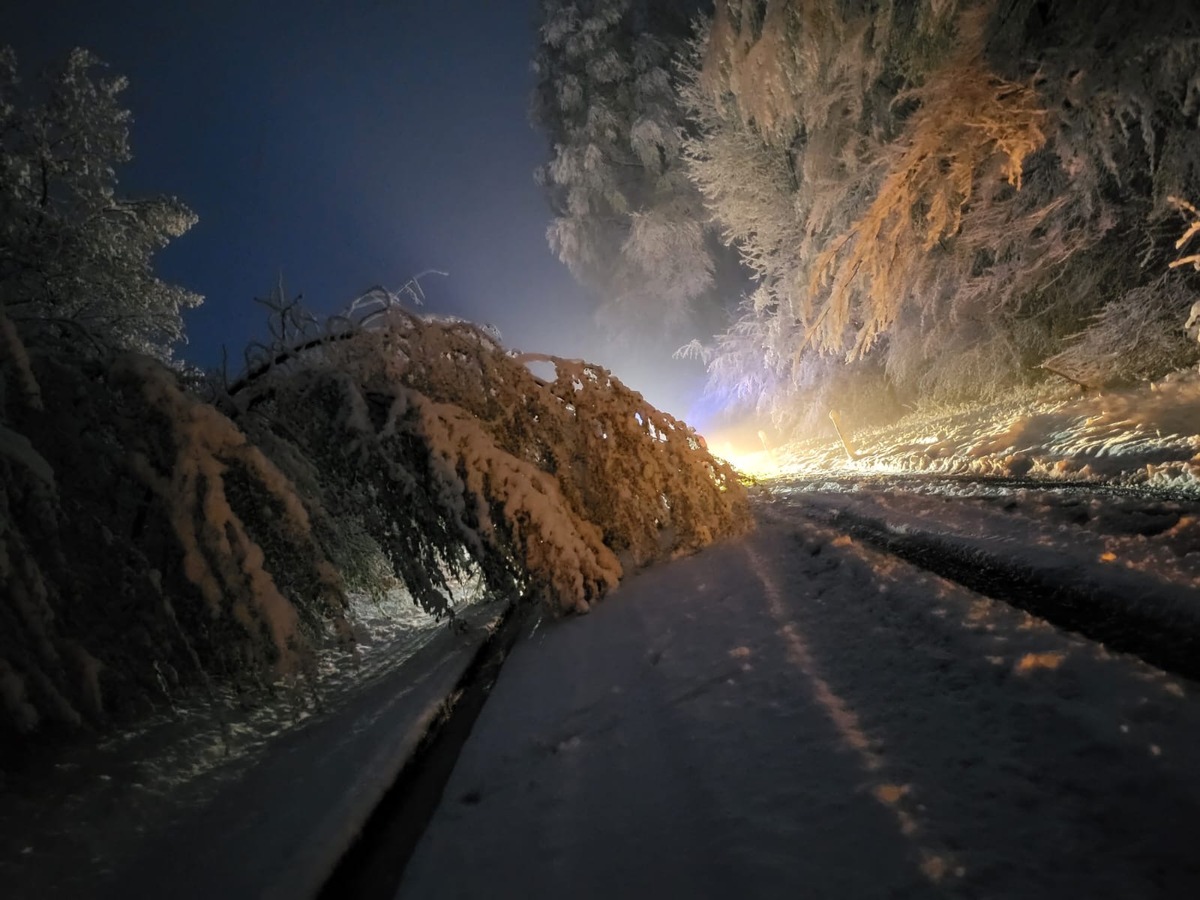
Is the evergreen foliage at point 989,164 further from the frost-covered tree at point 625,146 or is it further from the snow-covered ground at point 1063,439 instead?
the frost-covered tree at point 625,146

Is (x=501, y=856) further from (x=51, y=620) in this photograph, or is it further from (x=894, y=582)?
(x=51, y=620)

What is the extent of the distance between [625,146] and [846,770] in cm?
1905

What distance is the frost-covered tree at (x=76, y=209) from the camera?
745cm

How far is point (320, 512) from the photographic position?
3225mm

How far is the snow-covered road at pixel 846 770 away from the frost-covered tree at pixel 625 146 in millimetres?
16193

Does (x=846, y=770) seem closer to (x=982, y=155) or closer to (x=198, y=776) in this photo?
(x=198, y=776)

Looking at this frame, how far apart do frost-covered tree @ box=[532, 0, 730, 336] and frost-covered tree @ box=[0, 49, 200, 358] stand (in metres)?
11.8

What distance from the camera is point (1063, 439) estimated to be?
227 inches

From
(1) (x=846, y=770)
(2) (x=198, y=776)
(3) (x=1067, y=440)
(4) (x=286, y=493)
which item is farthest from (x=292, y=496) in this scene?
(3) (x=1067, y=440)

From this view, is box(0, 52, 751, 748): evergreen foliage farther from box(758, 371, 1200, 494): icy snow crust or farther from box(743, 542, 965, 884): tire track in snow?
box(758, 371, 1200, 494): icy snow crust

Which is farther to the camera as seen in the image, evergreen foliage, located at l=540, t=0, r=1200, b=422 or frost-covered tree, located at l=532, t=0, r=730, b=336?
frost-covered tree, located at l=532, t=0, r=730, b=336

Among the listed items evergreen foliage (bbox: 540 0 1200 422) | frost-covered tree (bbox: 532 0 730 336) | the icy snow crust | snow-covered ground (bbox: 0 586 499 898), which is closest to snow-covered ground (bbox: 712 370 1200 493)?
the icy snow crust

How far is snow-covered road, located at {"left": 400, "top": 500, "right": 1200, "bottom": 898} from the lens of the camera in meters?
1.19

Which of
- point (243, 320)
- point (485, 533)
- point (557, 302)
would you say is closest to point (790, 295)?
point (485, 533)
